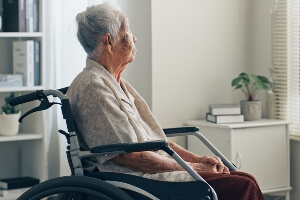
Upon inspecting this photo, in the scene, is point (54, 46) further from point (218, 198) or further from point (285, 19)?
point (218, 198)

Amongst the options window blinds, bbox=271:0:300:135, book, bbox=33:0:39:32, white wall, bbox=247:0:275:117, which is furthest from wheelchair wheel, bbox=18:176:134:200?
white wall, bbox=247:0:275:117

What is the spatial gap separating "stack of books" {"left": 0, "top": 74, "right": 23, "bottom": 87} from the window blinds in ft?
4.95

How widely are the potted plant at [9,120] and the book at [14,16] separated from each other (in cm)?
45

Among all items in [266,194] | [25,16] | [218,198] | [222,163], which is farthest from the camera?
[266,194]

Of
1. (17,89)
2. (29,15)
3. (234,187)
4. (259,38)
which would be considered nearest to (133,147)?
(234,187)

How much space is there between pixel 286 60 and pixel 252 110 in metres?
0.36

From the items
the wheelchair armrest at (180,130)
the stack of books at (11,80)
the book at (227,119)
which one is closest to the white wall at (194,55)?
the book at (227,119)

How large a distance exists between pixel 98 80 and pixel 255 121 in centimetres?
175

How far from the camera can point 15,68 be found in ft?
13.2

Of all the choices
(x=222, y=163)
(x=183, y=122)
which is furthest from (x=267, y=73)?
(x=222, y=163)

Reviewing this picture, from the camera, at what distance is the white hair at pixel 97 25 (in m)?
2.62

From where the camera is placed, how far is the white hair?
8.61ft

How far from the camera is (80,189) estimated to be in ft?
7.70

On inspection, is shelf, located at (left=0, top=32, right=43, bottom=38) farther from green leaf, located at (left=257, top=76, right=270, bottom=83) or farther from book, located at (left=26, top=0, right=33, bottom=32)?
green leaf, located at (left=257, top=76, right=270, bottom=83)
